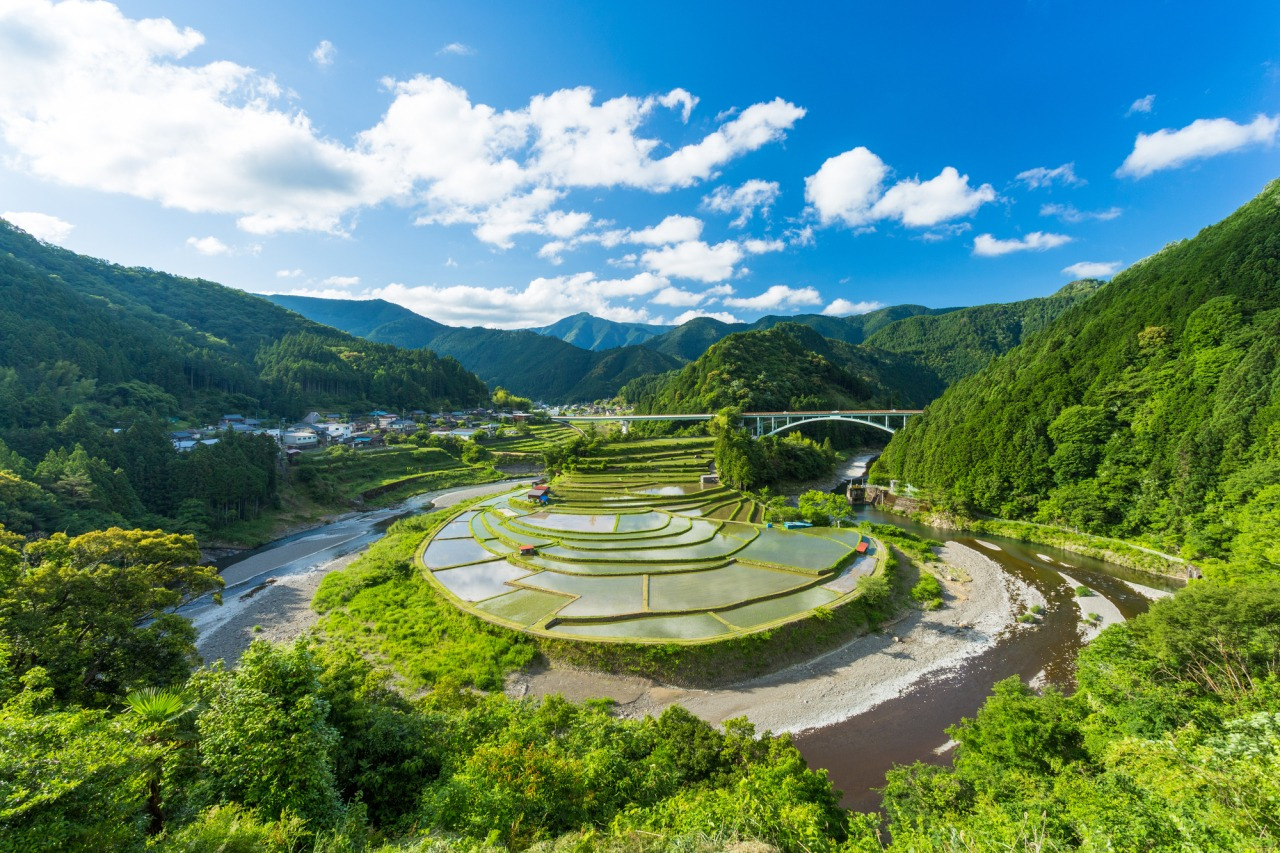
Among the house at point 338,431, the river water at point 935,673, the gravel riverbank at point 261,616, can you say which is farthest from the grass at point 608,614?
the house at point 338,431

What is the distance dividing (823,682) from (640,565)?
42.8 ft

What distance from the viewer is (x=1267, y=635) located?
44.3ft

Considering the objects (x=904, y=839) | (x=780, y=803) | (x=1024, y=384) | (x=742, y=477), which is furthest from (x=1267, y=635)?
(x=1024, y=384)

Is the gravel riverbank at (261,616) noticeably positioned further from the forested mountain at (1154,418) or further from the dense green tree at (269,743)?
the forested mountain at (1154,418)

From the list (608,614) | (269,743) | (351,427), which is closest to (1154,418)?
(608,614)

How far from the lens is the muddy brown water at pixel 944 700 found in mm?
16391

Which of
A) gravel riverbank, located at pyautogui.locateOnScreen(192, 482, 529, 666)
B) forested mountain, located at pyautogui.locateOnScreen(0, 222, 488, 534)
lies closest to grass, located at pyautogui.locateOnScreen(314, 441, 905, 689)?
gravel riverbank, located at pyautogui.locateOnScreen(192, 482, 529, 666)

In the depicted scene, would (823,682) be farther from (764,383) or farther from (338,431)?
(338,431)

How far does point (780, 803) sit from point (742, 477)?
4013 cm

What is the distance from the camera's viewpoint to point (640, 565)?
1185 inches

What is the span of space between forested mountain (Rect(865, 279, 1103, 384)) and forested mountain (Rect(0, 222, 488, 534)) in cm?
16320

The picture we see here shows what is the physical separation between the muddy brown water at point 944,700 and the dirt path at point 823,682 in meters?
0.55

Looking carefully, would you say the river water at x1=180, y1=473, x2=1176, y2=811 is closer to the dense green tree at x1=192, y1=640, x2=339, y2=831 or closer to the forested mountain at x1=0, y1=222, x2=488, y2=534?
the forested mountain at x1=0, y1=222, x2=488, y2=534

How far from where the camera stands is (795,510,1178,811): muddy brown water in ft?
53.8
